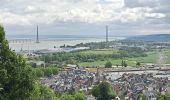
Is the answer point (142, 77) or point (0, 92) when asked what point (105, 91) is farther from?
point (0, 92)

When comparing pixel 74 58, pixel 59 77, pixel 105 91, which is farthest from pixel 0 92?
pixel 74 58

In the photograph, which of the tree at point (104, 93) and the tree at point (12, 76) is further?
the tree at point (104, 93)

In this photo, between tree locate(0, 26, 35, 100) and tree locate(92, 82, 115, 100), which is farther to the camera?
tree locate(92, 82, 115, 100)

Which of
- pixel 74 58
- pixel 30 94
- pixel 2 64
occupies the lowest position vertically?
pixel 74 58

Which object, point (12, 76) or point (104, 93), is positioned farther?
point (104, 93)

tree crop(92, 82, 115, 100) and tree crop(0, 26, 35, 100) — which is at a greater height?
tree crop(0, 26, 35, 100)

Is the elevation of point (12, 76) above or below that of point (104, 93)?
above

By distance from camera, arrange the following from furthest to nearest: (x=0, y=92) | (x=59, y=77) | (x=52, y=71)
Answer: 1. (x=52, y=71)
2. (x=59, y=77)
3. (x=0, y=92)

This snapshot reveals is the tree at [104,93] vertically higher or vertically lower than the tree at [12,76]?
lower
